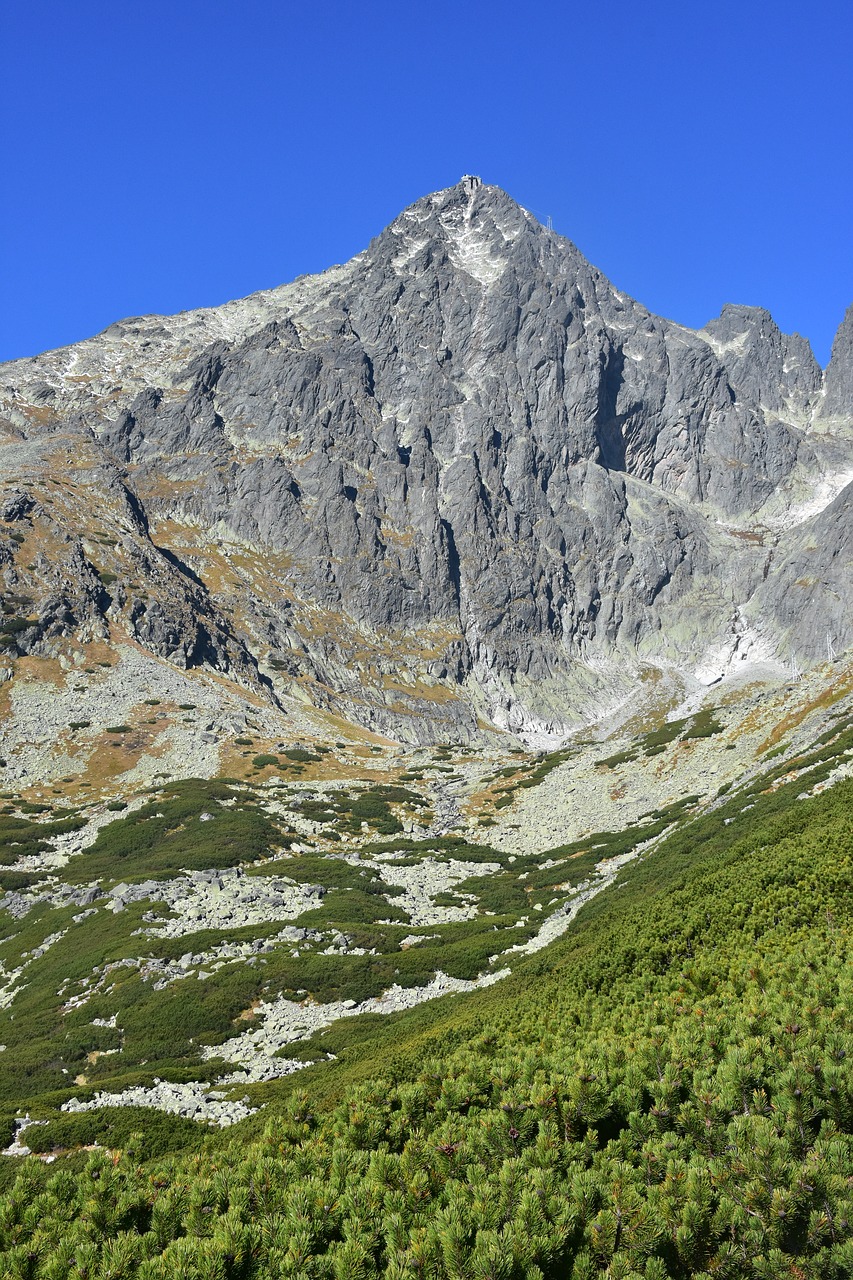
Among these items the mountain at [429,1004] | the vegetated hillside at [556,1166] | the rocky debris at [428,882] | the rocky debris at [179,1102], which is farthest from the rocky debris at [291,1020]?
the vegetated hillside at [556,1166]

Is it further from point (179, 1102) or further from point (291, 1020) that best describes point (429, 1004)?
point (179, 1102)

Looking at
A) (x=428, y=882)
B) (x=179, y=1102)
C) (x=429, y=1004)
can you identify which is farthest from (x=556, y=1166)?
(x=428, y=882)

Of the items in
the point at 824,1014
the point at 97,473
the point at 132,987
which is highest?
the point at 97,473

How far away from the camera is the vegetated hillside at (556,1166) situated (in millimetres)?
7020

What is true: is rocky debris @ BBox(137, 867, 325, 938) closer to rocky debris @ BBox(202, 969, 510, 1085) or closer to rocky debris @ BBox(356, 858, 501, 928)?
rocky debris @ BBox(356, 858, 501, 928)

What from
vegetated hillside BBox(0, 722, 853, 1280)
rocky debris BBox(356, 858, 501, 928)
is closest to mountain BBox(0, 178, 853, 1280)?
vegetated hillside BBox(0, 722, 853, 1280)

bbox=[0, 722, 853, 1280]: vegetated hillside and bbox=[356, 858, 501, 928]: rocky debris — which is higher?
bbox=[0, 722, 853, 1280]: vegetated hillside

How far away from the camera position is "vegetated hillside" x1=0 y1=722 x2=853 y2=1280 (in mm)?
7020

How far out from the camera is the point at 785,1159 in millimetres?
7523

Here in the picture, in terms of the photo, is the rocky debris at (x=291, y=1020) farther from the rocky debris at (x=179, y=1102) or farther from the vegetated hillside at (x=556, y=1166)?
the vegetated hillside at (x=556, y=1166)

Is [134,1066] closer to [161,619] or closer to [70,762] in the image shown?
[70,762]

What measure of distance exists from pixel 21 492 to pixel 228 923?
13036 cm

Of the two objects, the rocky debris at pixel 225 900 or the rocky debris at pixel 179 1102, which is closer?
the rocky debris at pixel 179 1102

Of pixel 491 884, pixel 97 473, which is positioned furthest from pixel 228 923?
pixel 97 473
